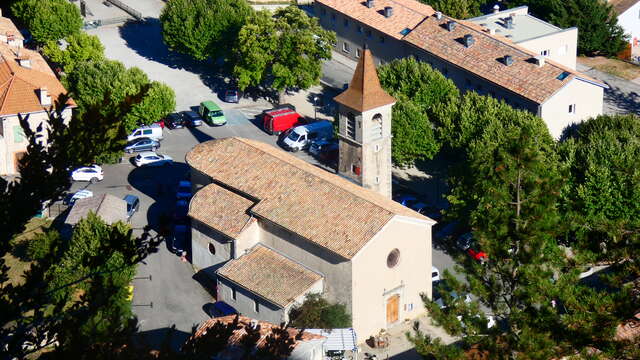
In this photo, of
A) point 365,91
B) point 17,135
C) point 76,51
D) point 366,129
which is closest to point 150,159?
point 17,135

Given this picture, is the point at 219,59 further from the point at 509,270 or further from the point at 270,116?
the point at 509,270

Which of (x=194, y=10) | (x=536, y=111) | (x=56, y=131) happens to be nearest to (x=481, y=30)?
(x=536, y=111)

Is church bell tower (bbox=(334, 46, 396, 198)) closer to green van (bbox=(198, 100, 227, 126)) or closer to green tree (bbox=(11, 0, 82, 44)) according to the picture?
green van (bbox=(198, 100, 227, 126))

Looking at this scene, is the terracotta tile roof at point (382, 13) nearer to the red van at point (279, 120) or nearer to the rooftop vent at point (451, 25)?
the rooftop vent at point (451, 25)

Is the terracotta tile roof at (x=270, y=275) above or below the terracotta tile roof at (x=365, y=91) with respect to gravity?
below

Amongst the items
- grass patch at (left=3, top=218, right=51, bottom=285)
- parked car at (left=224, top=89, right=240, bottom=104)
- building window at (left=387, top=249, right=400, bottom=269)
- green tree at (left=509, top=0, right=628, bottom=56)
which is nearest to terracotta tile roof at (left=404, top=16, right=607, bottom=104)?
green tree at (left=509, top=0, right=628, bottom=56)

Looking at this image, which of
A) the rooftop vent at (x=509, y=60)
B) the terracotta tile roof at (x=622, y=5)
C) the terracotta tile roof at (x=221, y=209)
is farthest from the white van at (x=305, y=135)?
the terracotta tile roof at (x=622, y=5)
